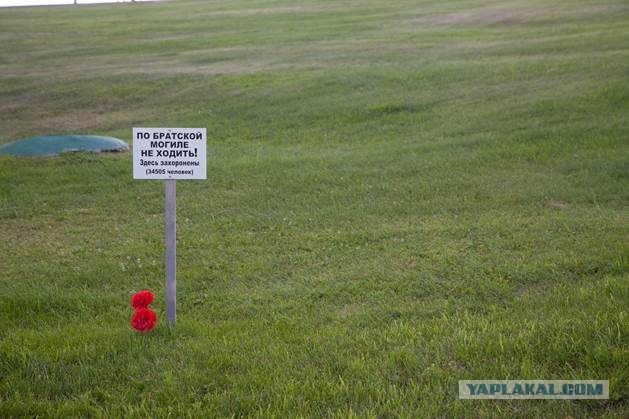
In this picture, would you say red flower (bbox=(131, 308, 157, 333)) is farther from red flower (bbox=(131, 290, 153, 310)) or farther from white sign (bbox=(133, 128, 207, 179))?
Answer: white sign (bbox=(133, 128, 207, 179))

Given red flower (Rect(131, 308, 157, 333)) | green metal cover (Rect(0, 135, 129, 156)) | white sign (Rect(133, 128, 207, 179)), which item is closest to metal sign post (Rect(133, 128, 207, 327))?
white sign (Rect(133, 128, 207, 179))

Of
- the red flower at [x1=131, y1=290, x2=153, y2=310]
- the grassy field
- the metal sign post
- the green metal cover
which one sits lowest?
the green metal cover

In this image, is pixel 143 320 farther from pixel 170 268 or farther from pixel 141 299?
pixel 170 268

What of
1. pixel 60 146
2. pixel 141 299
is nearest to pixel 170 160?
pixel 141 299

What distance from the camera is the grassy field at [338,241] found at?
456 cm

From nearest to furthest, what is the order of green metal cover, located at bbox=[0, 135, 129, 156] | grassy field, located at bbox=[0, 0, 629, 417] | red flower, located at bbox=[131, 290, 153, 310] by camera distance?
Result: grassy field, located at bbox=[0, 0, 629, 417] → red flower, located at bbox=[131, 290, 153, 310] → green metal cover, located at bbox=[0, 135, 129, 156]

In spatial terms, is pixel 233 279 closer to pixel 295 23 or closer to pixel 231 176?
pixel 231 176

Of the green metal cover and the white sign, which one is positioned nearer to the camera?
the white sign

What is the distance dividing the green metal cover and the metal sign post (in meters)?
9.02

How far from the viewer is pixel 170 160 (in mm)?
5820

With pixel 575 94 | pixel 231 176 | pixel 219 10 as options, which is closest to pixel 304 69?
pixel 575 94

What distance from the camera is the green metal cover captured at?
46.9 ft

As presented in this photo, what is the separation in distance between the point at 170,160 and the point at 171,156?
3 centimetres

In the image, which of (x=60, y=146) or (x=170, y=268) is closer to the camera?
(x=170, y=268)
